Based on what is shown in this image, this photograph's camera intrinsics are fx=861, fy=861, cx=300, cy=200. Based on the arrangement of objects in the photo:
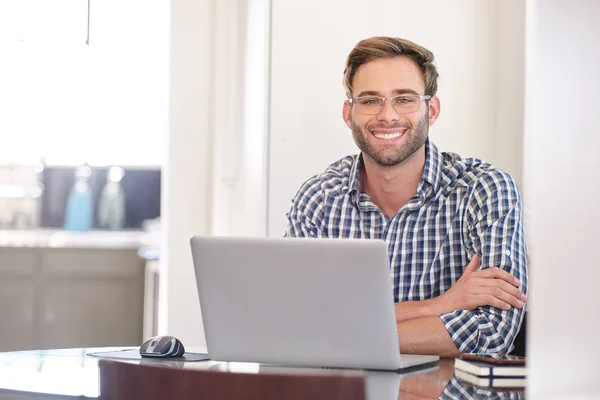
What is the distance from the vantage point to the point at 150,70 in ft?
14.4

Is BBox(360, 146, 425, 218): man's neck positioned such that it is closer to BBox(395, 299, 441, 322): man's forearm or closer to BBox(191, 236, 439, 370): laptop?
BBox(395, 299, 441, 322): man's forearm

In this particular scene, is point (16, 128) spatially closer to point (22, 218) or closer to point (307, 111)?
point (22, 218)

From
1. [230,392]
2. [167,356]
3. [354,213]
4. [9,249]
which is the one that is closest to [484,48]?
[354,213]

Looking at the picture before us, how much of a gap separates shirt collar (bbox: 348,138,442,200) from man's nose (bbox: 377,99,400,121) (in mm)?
129

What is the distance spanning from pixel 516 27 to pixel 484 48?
0.44ft

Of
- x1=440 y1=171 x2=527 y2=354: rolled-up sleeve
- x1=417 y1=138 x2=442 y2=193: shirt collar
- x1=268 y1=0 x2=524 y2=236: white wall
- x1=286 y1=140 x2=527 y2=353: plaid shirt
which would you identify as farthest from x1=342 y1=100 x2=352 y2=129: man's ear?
x1=440 y1=171 x2=527 y2=354: rolled-up sleeve

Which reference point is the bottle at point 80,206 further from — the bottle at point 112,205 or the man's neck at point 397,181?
the man's neck at point 397,181

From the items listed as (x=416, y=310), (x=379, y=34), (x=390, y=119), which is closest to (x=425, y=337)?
(x=416, y=310)

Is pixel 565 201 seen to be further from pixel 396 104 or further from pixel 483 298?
pixel 396 104

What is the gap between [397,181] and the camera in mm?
2451

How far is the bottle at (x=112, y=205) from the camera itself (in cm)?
500

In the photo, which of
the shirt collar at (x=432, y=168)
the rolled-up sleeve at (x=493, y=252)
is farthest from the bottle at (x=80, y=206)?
the rolled-up sleeve at (x=493, y=252)

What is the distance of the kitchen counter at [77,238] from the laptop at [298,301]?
342cm

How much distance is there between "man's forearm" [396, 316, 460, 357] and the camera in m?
1.90
